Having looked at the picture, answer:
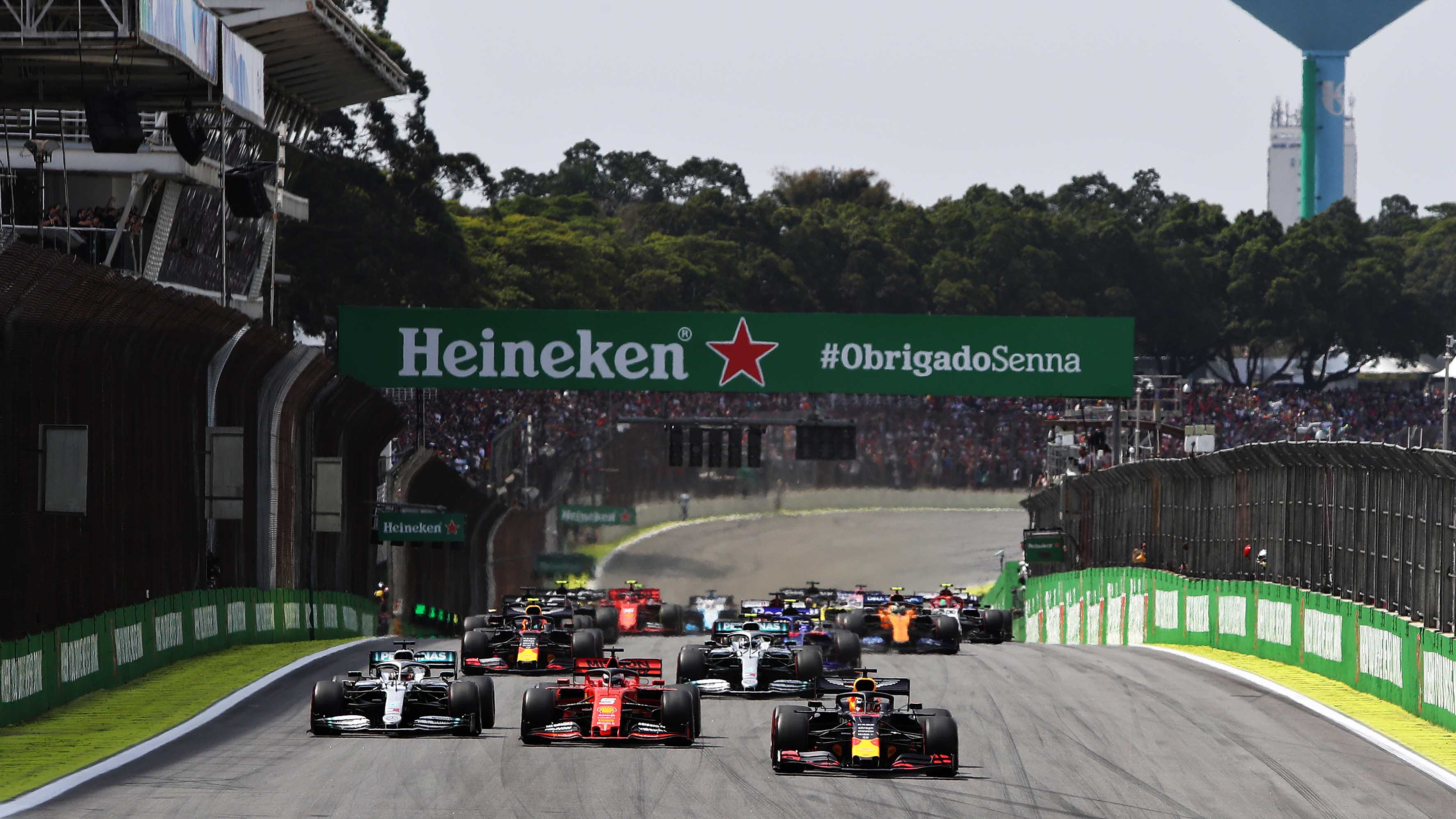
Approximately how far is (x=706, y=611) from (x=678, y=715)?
19005 mm

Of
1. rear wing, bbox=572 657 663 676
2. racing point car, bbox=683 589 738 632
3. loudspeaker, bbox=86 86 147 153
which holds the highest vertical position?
loudspeaker, bbox=86 86 147 153

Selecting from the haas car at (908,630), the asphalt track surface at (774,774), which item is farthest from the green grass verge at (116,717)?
the haas car at (908,630)

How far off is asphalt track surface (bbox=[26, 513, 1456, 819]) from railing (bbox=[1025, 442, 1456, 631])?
5.63 feet

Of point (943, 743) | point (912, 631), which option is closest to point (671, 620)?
point (912, 631)

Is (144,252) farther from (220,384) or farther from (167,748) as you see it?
(167,748)

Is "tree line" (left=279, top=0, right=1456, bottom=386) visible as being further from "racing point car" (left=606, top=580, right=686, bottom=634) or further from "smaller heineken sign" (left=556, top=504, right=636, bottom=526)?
"racing point car" (left=606, top=580, right=686, bottom=634)

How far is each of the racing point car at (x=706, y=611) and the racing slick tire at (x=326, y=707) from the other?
16888mm

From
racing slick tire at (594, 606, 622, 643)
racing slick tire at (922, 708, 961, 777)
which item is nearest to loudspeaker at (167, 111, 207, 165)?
racing slick tire at (594, 606, 622, 643)

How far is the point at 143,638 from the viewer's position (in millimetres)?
21359

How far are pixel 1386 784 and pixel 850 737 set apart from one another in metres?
3.70

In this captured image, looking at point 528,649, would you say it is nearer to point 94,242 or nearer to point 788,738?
point 788,738

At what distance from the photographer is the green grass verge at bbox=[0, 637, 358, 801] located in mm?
14797

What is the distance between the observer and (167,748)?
15789 mm

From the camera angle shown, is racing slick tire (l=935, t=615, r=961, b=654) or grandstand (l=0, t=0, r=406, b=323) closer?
racing slick tire (l=935, t=615, r=961, b=654)
